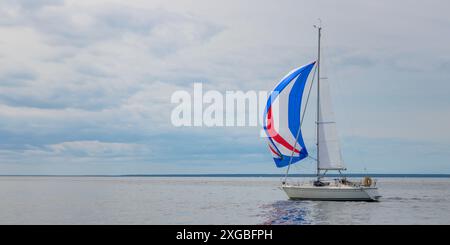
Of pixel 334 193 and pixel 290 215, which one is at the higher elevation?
pixel 334 193

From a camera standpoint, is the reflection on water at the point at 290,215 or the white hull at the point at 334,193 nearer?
the reflection on water at the point at 290,215

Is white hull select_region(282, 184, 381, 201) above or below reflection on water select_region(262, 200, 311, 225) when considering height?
above

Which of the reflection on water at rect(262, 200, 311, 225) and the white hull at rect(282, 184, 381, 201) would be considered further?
the white hull at rect(282, 184, 381, 201)

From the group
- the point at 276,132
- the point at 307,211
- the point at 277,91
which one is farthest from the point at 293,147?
the point at 307,211

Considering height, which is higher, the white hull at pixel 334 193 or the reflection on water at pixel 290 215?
the white hull at pixel 334 193

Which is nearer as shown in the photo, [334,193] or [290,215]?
[290,215]
